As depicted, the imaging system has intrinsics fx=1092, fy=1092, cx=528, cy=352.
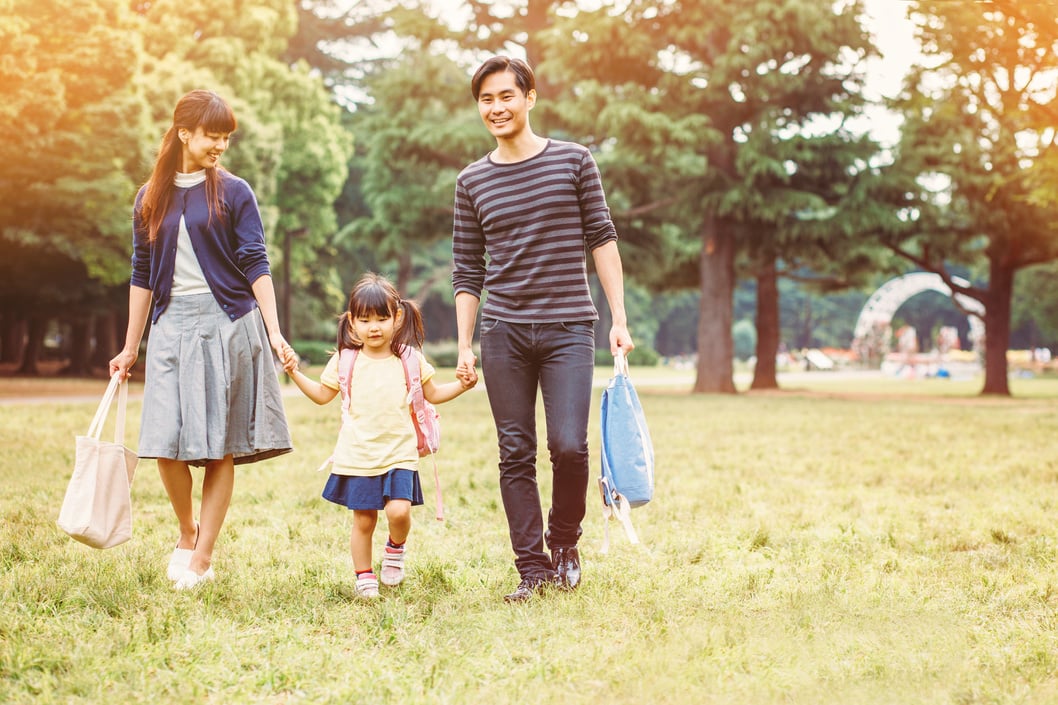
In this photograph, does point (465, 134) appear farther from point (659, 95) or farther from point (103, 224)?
point (103, 224)

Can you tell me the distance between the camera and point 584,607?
4.07 meters

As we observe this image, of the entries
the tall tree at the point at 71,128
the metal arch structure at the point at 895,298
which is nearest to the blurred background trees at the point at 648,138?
the tall tree at the point at 71,128

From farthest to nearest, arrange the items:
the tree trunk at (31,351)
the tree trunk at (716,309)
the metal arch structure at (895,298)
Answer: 1. the metal arch structure at (895,298)
2. the tree trunk at (31,351)
3. the tree trunk at (716,309)

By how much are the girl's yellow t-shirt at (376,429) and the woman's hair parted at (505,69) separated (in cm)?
120

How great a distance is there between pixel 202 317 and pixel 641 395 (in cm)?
1907

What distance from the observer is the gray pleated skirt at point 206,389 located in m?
4.34

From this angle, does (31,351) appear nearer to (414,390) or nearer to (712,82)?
(712,82)

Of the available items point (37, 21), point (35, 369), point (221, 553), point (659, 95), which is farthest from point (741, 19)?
point (35, 369)

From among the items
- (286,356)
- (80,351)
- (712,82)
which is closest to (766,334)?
(712,82)

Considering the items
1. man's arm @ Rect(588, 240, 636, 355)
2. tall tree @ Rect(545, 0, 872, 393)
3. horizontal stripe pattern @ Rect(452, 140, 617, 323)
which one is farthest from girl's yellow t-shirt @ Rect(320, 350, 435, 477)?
tall tree @ Rect(545, 0, 872, 393)

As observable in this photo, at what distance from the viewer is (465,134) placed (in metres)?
23.3

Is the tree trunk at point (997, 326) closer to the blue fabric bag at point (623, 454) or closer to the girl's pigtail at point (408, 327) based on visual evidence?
the blue fabric bag at point (623, 454)

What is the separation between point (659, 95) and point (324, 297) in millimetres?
21418

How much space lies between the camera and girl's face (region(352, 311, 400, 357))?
4.34 metres
